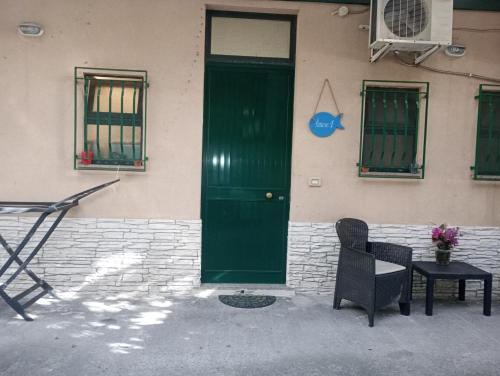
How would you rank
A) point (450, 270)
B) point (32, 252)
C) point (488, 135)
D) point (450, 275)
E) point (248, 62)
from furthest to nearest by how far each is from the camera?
point (488, 135)
point (248, 62)
point (450, 270)
point (450, 275)
point (32, 252)

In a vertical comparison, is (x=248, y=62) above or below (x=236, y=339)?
Answer: above

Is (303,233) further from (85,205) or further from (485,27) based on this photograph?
(485,27)

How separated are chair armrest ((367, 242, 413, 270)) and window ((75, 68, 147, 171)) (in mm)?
2618

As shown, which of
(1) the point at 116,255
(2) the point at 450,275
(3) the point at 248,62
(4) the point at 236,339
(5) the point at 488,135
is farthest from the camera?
(5) the point at 488,135

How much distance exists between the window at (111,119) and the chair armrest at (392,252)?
262 cm

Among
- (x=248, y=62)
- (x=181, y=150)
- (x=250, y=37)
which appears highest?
(x=250, y=37)

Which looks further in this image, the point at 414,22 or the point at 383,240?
the point at 383,240

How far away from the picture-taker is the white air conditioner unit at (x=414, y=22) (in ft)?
14.2

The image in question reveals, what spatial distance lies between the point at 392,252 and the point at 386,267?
31cm

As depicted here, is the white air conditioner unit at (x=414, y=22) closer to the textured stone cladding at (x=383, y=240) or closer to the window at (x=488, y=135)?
Answer: the window at (x=488, y=135)

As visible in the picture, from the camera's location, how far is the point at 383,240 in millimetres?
4992

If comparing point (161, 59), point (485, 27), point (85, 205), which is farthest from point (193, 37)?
point (485, 27)

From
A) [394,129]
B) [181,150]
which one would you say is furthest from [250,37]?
[394,129]

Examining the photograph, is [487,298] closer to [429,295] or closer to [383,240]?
[429,295]
